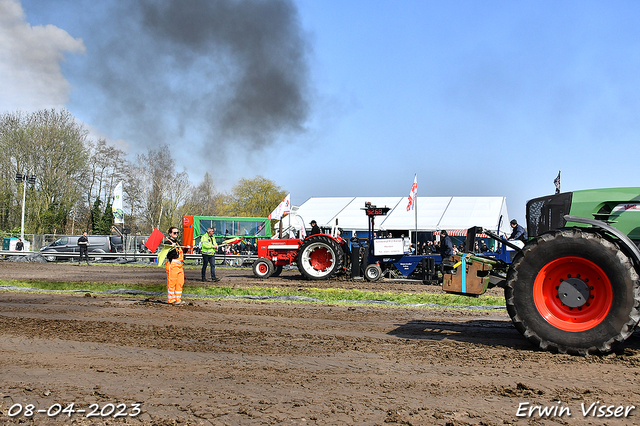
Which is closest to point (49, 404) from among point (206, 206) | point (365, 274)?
point (365, 274)

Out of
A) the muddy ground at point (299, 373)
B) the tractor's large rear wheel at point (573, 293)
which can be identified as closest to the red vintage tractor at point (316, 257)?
the muddy ground at point (299, 373)

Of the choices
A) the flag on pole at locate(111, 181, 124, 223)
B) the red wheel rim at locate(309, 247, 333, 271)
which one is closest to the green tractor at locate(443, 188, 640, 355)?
the red wheel rim at locate(309, 247, 333, 271)

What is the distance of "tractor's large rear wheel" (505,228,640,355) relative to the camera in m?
4.95

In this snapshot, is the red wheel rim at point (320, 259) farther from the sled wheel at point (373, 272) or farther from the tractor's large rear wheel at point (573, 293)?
the tractor's large rear wheel at point (573, 293)

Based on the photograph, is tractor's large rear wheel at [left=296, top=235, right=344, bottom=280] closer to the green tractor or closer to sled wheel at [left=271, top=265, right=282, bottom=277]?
sled wheel at [left=271, top=265, right=282, bottom=277]

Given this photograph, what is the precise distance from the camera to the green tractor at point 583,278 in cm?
496

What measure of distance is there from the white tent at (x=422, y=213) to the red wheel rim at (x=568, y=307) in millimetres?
26975

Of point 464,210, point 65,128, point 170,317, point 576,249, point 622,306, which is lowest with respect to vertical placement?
point 170,317

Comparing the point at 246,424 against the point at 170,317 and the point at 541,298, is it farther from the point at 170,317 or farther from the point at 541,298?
the point at 170,317

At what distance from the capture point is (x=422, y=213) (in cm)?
3678

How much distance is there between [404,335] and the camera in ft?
21.8

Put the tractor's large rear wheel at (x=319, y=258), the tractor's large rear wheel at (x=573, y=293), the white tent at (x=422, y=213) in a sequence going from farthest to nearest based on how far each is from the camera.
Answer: the white tent at (x=422, y=213), the tractor's large rear wheel at (x=319, y=258), the tractor's large rear wheel at (x=573, y=293)

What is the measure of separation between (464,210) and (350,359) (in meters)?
32.7

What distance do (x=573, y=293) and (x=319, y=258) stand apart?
11351mm
